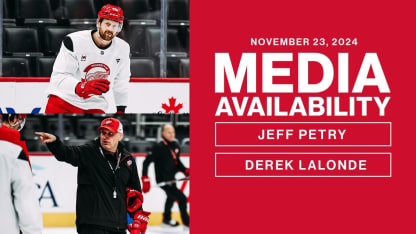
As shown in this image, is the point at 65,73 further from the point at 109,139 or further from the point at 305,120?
the point at 305,120

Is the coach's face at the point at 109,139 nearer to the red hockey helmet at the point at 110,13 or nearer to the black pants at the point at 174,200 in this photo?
the red hockey helmet at the point at 110,13

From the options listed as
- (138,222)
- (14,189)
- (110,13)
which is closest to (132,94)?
(110,13)

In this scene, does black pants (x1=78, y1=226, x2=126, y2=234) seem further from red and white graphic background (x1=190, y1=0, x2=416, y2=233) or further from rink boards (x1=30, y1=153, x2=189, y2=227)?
rink boards (x1=30, y1=153, x2=189, y2=227)

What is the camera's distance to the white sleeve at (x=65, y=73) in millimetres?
3840

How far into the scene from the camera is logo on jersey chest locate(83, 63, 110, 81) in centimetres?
386

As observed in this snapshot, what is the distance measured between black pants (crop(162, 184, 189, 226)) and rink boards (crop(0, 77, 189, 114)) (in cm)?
92

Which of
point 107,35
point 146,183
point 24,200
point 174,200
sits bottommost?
point 174,200

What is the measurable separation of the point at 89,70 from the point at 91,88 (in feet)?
0.31

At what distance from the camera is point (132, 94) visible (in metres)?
3.87

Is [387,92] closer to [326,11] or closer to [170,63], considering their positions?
[326,11]

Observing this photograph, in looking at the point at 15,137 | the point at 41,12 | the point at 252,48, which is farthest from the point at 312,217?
the point at 41,12

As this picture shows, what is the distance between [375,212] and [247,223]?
67 cm

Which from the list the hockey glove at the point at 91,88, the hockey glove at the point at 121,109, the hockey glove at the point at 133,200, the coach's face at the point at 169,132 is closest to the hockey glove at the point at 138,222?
the hockey glove at the point at 133,200

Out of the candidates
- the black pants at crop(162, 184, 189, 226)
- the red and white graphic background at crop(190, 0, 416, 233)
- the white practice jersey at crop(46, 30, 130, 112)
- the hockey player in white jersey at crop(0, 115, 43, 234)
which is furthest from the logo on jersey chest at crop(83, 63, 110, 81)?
the black pants at crop(162, 184, 189, 226)
